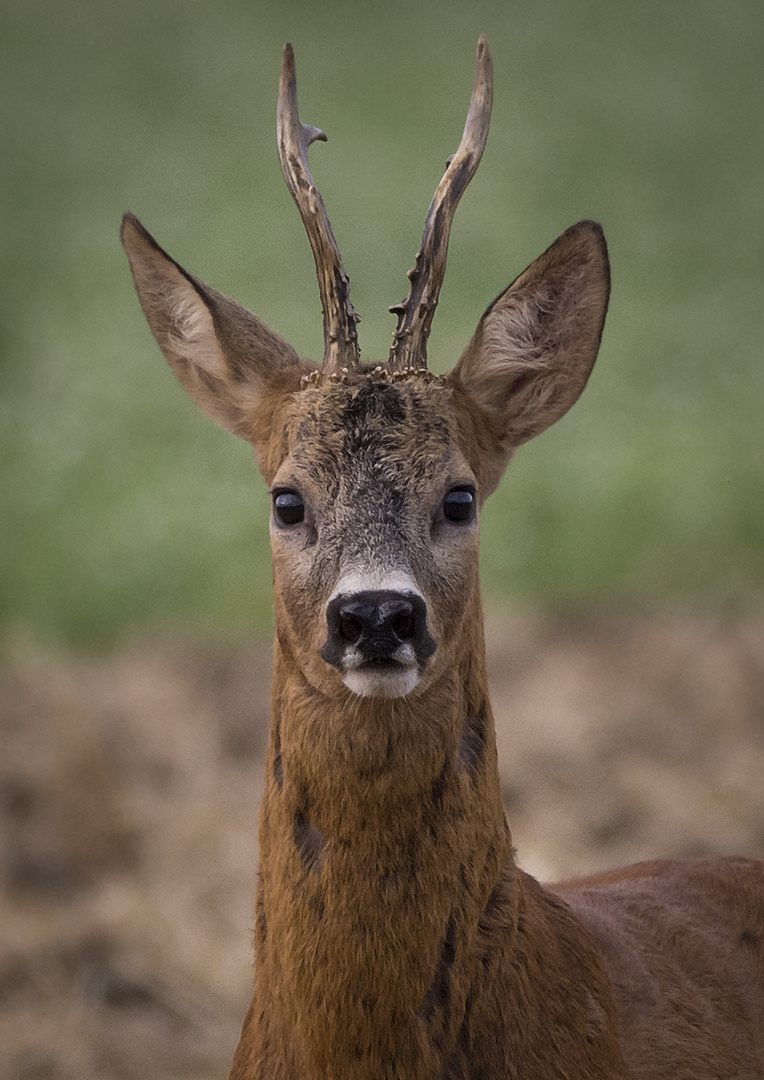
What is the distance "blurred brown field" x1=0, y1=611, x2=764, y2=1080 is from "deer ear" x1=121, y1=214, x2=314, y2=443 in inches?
136

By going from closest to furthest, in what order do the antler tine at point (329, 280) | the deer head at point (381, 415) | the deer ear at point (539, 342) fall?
the deer head at point (381, 415) → the antler tine at point (329, 280) → the deer ear at point (539, 342)

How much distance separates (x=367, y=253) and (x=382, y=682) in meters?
10.3

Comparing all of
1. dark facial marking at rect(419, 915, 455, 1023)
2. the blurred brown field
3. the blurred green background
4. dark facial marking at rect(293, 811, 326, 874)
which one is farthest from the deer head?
the blurred green background

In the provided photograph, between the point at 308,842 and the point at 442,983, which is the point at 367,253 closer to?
the point at 308,842

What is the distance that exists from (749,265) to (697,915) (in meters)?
10.5

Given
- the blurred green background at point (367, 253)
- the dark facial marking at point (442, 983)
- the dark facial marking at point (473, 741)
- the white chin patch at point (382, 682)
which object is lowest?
the dark facial marking at point (442, 983)

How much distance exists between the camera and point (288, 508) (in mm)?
3742

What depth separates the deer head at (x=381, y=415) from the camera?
3436mm

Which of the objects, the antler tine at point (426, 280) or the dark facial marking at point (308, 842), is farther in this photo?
the antler tine at point (426, 280)

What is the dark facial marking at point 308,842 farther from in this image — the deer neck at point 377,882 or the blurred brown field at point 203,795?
the blurred brown field at point 203,795

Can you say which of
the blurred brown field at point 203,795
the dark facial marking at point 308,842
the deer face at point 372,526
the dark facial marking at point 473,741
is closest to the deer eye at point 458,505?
the deer face at point 372,526

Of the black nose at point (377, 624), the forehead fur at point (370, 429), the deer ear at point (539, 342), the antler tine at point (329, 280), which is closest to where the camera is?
the black nose at point (377, 624)

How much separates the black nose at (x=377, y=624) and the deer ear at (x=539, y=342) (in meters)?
0.90

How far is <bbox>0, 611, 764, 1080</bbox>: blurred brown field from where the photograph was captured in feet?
22.7
